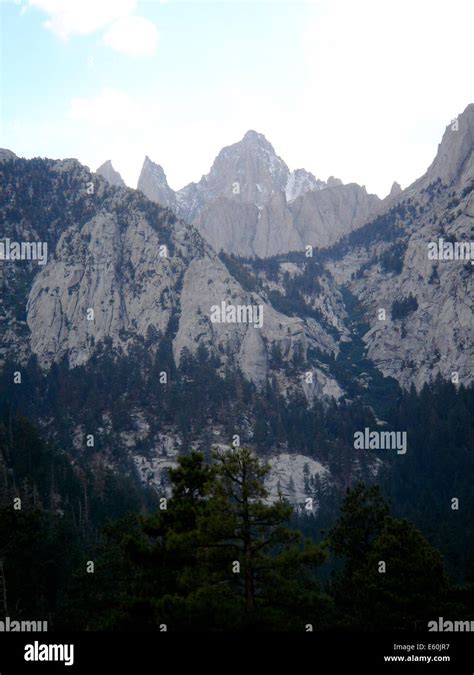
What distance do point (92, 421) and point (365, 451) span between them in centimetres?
6104

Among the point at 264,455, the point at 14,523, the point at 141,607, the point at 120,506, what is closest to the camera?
the point at 141,607

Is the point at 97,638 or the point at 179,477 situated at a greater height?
the point at 179,477

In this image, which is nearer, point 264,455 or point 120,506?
point 120,506

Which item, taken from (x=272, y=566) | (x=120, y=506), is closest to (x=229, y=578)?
(x=272, y=566)

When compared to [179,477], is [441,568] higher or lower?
lower

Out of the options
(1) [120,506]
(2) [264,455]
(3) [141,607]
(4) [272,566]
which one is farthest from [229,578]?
(2) [264,455]

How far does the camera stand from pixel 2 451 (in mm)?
119625

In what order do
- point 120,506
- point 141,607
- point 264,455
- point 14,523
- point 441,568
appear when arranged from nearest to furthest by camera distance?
point 141,607 < point 441,568 < point 14,523 < point 120,506 < point 264,455

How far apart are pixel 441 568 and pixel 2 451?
81.6m

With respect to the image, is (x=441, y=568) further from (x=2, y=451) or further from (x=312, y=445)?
(x=312, y=445)

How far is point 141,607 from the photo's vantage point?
40.6 metres

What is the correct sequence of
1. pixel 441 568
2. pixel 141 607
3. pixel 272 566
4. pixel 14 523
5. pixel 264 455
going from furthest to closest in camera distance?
pixel 264 455, pixel 14 523, pixel 441 568, pixel 141 607, pixel 272 566

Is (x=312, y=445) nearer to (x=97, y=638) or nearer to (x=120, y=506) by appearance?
(x=120, y=506)

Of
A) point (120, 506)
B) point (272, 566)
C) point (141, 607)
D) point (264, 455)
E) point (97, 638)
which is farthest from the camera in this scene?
point (264, 455)
